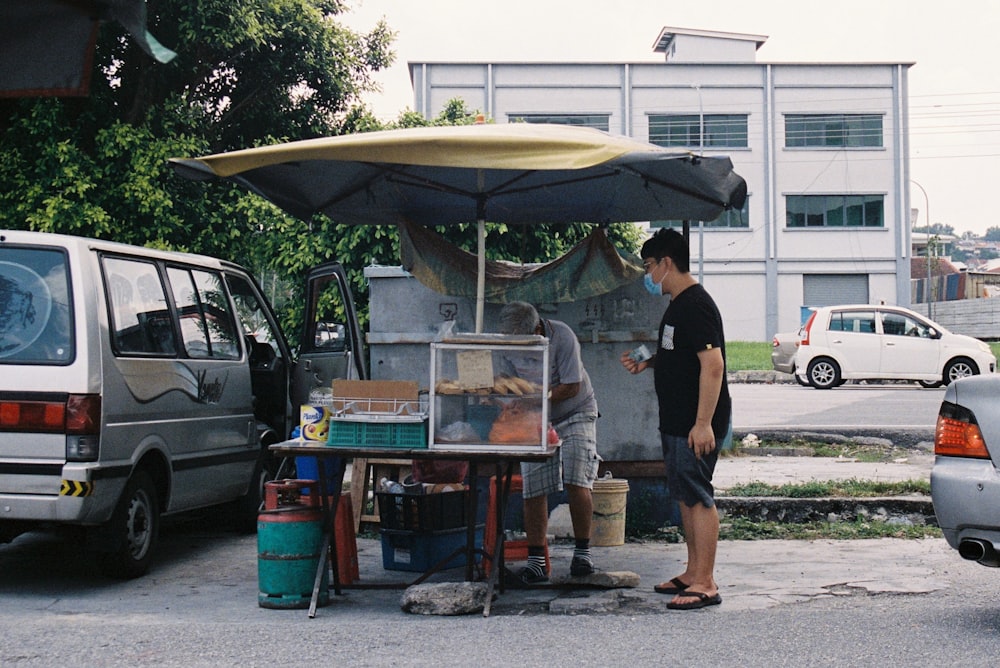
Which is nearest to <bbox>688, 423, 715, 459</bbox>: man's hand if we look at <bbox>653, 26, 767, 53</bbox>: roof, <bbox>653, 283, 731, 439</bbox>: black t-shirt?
<bbox>653, 283, 731, 439</bbox>: black t-shirt

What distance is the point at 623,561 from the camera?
24.1ft

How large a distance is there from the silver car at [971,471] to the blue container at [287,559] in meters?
3.15

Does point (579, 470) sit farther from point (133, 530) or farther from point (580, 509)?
point (133, 530)

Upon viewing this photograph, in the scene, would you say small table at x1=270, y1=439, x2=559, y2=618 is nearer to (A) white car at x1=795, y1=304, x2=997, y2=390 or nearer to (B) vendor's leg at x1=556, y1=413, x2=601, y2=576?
(B) vendor's leg at x1=556, y1=413, x2=601, y2=576

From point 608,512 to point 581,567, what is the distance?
1.27 m

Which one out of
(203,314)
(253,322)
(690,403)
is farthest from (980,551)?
(253,322)

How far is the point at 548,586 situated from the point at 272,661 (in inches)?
80.0

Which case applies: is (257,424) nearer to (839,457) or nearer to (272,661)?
(272,661)

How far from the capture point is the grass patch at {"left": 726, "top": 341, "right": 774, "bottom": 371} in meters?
29.2

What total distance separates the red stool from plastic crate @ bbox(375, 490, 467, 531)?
0.22 meters

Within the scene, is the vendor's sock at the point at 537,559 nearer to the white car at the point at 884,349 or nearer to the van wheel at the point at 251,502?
the van wheel at the point at 251,502

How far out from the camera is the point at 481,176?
23.9ft

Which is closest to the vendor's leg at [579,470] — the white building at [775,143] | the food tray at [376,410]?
the food tray at [376,410]

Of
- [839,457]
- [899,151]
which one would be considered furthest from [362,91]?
[899,151]
